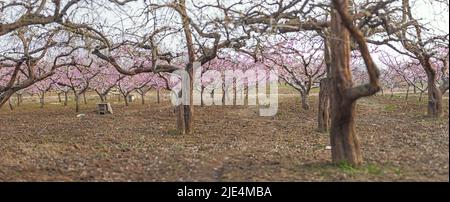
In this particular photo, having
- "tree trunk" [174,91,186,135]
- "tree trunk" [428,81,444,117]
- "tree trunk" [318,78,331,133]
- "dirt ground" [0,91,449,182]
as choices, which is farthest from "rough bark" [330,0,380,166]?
"tree trunk" [428,81,444,117]

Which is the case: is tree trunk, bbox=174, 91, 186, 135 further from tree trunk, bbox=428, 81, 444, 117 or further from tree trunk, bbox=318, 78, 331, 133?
tree trunk, bbox=428, 81, 444, 117

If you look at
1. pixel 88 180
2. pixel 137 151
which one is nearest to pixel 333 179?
pixel 88 180

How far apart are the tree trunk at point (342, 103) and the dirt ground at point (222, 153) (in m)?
0.21

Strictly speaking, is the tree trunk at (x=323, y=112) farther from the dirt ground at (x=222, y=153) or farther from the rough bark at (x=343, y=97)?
Result: the rough bark at (x=343, y=97)

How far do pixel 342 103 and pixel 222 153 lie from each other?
302 cm

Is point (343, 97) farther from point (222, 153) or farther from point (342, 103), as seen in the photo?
point (222, 153)

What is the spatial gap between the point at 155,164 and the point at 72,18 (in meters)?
2.96

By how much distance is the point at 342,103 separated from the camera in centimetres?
579

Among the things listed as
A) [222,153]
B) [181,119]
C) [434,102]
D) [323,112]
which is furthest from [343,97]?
[434,102]

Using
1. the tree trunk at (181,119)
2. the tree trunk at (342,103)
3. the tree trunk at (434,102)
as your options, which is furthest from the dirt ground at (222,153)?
the tree trunk at (434,102)

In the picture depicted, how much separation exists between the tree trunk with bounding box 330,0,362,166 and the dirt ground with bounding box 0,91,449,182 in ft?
0.70

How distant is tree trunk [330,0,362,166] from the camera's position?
5770 mm

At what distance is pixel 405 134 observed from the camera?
981cm

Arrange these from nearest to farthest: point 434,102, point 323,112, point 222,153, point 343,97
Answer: point 343,97 → point 222,153 → point 323,112 → point 434,102
